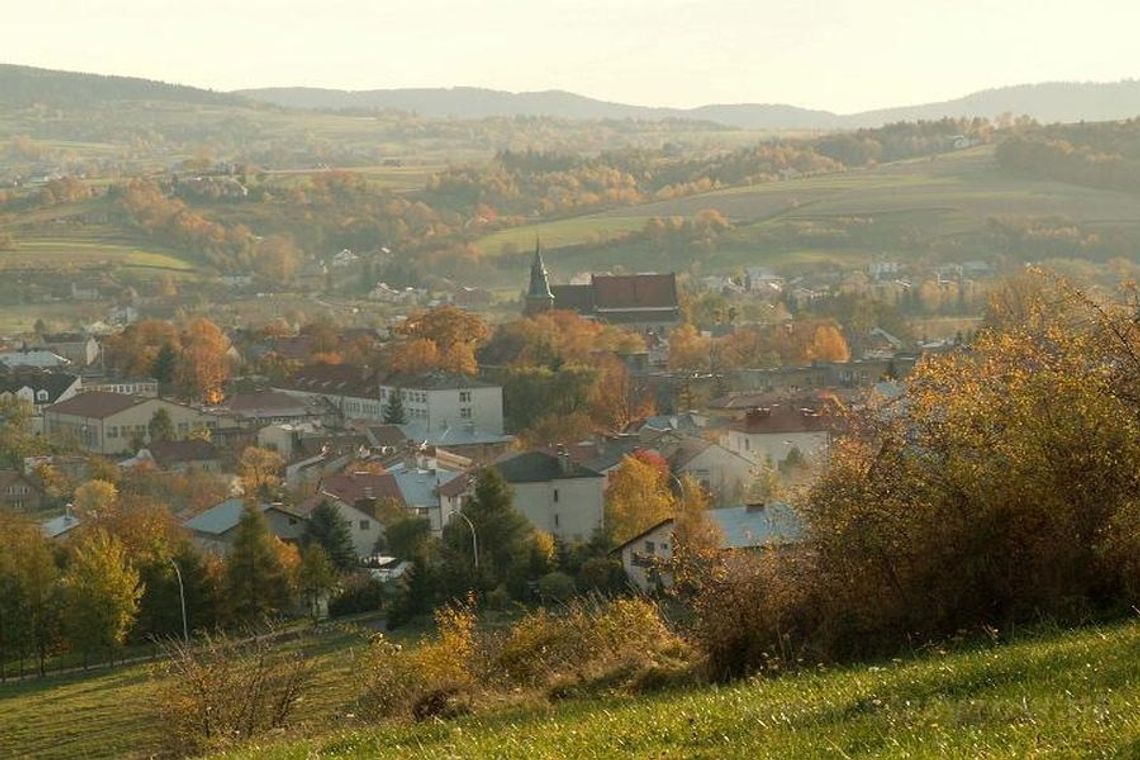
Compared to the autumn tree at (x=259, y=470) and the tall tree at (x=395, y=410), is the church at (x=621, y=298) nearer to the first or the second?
the tall tree at (x=395, y=410)

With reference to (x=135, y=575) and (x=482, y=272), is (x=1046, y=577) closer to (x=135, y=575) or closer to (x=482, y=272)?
(x=135, y=575)

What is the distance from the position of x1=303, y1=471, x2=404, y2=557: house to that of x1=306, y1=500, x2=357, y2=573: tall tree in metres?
0.63

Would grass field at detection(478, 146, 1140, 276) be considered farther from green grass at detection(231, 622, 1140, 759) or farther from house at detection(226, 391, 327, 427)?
green grass at detection(231, 622, 1140, 759)

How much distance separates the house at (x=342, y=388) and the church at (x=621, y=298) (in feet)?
53.1

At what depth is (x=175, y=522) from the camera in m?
43.1

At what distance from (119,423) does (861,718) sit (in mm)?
58394

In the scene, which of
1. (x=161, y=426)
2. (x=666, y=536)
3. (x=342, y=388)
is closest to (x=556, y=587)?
(x=666, y=536)

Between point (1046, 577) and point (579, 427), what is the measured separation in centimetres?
4534

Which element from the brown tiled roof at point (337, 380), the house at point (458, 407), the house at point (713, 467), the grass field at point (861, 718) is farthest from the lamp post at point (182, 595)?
the brown tiled roof at point (337, 380)

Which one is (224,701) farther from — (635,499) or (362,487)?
(362,487)

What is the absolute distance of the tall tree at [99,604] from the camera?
3338 centimetres

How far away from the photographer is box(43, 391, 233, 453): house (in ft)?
211

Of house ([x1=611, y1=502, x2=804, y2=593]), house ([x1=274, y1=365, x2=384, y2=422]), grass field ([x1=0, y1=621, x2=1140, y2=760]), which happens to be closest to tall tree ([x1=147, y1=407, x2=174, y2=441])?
house ([x1=274, y1=365, x2=384, y2=422])

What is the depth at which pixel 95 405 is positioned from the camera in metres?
67.0
